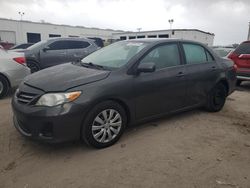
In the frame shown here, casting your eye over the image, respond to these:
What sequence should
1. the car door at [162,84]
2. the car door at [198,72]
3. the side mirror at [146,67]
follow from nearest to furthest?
the side mirror at [146,67], the car door at [162,84], the car door at [198,72]

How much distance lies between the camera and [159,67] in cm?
412

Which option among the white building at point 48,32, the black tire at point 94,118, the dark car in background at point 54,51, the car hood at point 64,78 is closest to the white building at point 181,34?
the white building at point 48,32

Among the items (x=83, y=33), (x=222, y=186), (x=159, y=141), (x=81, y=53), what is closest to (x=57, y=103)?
(x=159, y=141)

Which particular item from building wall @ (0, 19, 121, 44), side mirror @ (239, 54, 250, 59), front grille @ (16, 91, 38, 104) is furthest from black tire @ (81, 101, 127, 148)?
building wall @ (0, 19, 121, 44)

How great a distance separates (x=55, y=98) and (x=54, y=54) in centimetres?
686

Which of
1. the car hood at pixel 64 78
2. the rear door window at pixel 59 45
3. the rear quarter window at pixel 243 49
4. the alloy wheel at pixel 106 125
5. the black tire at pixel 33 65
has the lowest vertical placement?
the alloy wheel at pixel 106 125

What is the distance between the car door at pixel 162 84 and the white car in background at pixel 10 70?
12.5 feet

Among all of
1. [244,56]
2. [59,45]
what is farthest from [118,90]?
[59,45]

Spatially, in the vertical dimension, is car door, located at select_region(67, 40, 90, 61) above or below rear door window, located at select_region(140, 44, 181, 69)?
above

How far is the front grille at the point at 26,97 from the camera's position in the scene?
3207 mm

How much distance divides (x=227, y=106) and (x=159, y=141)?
282 centimetres

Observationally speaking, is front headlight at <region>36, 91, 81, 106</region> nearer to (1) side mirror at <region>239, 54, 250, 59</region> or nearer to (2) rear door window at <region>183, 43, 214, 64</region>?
(2) rear door window at <region>183, 43, 214, 64</region>

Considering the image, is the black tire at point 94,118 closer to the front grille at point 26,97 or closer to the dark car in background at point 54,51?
the front grille at point 26,97

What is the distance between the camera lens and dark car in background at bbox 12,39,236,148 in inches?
123
